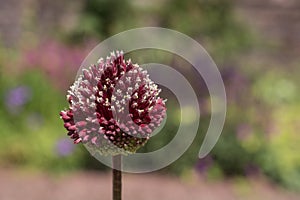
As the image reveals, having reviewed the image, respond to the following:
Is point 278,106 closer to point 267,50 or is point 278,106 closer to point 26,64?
point 267,50

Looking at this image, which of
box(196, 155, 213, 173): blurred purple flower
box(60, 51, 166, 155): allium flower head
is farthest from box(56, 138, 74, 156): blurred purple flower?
box(60, 51, 166, 155): allium flower head

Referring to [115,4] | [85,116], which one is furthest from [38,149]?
[85,116]

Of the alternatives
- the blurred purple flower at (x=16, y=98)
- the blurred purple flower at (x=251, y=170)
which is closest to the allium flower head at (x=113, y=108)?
the blurred purple flower at (x=251, y=170)

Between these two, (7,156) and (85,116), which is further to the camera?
(7,156)

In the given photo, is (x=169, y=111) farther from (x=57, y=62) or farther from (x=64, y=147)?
(x=57, y=62)

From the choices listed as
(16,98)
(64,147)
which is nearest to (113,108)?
(64,147)
